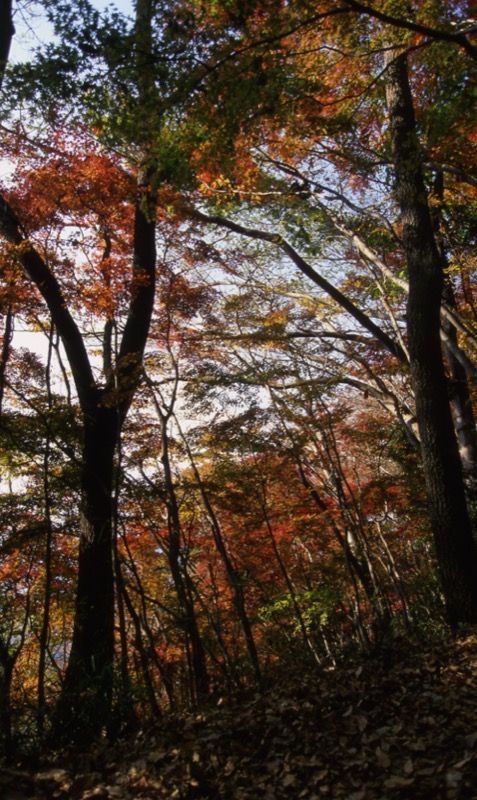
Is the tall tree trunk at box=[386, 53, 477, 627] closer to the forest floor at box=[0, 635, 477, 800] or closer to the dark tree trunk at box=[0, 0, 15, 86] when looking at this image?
the forest floor at box=[0, 635, 477, 800]

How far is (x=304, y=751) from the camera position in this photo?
299 cm

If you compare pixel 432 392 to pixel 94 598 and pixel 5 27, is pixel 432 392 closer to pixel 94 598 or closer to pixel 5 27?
pixel 94 598

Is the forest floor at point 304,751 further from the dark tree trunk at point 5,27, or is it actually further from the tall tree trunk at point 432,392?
the dark tree trunk at point 5,27

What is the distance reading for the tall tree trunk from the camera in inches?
207

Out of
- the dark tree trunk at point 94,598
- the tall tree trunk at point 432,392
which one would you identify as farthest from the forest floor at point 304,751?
the tall tree trunk at point 432,392

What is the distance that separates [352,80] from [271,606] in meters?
8.11

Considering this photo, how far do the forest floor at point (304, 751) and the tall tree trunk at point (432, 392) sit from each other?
127cm

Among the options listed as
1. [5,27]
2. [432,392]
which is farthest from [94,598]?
[5,27]

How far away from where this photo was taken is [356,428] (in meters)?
10.9

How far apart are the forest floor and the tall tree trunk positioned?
127cm

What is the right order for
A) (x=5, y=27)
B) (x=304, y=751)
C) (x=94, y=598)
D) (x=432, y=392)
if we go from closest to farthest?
(x=304, y=751) < (x=94, y=598) < (x=432, y=392) < (x=5, y=27)

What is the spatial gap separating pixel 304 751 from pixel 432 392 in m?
3.84

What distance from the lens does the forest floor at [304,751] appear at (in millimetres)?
2578

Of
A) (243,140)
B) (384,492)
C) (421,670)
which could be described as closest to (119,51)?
(243,140)
